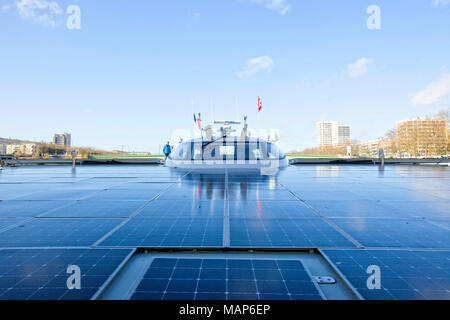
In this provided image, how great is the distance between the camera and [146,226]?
2.77 metres

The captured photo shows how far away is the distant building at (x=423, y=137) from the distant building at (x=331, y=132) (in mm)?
103824

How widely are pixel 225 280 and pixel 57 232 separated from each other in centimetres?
209

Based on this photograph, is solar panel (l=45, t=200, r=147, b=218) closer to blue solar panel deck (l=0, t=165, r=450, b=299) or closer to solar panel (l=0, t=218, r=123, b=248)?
blue solar panel deck (l=0, t=165, r=450, b=299)

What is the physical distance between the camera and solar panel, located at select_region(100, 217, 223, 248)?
2.26 meters

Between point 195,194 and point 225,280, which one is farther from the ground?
point 195,194

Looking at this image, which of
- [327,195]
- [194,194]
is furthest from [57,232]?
[327,195]

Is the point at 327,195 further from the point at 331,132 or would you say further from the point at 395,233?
the point at 331,132

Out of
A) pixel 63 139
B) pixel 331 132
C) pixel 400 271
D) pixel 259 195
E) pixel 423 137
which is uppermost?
→ pixel 331 132

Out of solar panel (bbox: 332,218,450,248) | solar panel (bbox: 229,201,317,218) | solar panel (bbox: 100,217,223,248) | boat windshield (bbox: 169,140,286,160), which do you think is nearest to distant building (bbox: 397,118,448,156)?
boat windshield (bbox: 169,140,286,160)

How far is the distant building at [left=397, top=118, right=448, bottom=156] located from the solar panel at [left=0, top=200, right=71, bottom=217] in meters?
65.1

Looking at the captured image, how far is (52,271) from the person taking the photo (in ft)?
5.73

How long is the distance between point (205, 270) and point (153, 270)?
1.32ft

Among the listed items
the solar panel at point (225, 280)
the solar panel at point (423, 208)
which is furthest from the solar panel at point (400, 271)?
the solar panel at point (423, 208)

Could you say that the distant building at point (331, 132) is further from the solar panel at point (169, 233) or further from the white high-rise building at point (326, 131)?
the solar panel at point (169, 233)
